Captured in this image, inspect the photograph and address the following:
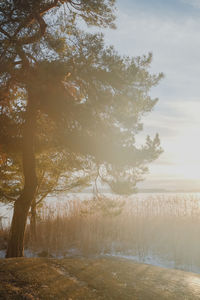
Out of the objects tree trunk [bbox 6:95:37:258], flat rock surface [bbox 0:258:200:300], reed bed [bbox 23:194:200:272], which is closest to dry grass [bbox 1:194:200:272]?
reed bed [bbox 23:194:200:272]

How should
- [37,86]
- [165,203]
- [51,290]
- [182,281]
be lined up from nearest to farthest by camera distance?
[51,290] → [182,281] → [37,86] → [165,203]

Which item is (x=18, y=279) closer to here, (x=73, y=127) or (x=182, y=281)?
(x=182, y=281)

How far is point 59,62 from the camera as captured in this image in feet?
18.9

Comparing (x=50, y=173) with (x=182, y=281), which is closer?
(x=182, y=281)

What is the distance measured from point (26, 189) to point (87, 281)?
454 cm

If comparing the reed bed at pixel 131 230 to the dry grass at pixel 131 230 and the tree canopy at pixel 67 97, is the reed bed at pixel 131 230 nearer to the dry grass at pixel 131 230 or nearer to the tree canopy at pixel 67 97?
the dry grass at pixel 131 230

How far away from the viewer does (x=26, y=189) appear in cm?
627

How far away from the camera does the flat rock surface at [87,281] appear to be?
5.78ft

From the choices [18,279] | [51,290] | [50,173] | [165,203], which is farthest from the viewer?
[165,203]

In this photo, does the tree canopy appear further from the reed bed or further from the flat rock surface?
the flat rock surface

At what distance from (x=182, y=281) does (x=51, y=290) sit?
1.20 m

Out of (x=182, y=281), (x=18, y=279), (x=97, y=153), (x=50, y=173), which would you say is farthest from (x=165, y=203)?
(x=18, y=279)

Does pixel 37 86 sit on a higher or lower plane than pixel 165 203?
higher

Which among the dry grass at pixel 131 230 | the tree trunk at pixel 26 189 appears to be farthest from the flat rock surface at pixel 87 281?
the dry grass at pixel 131 230
